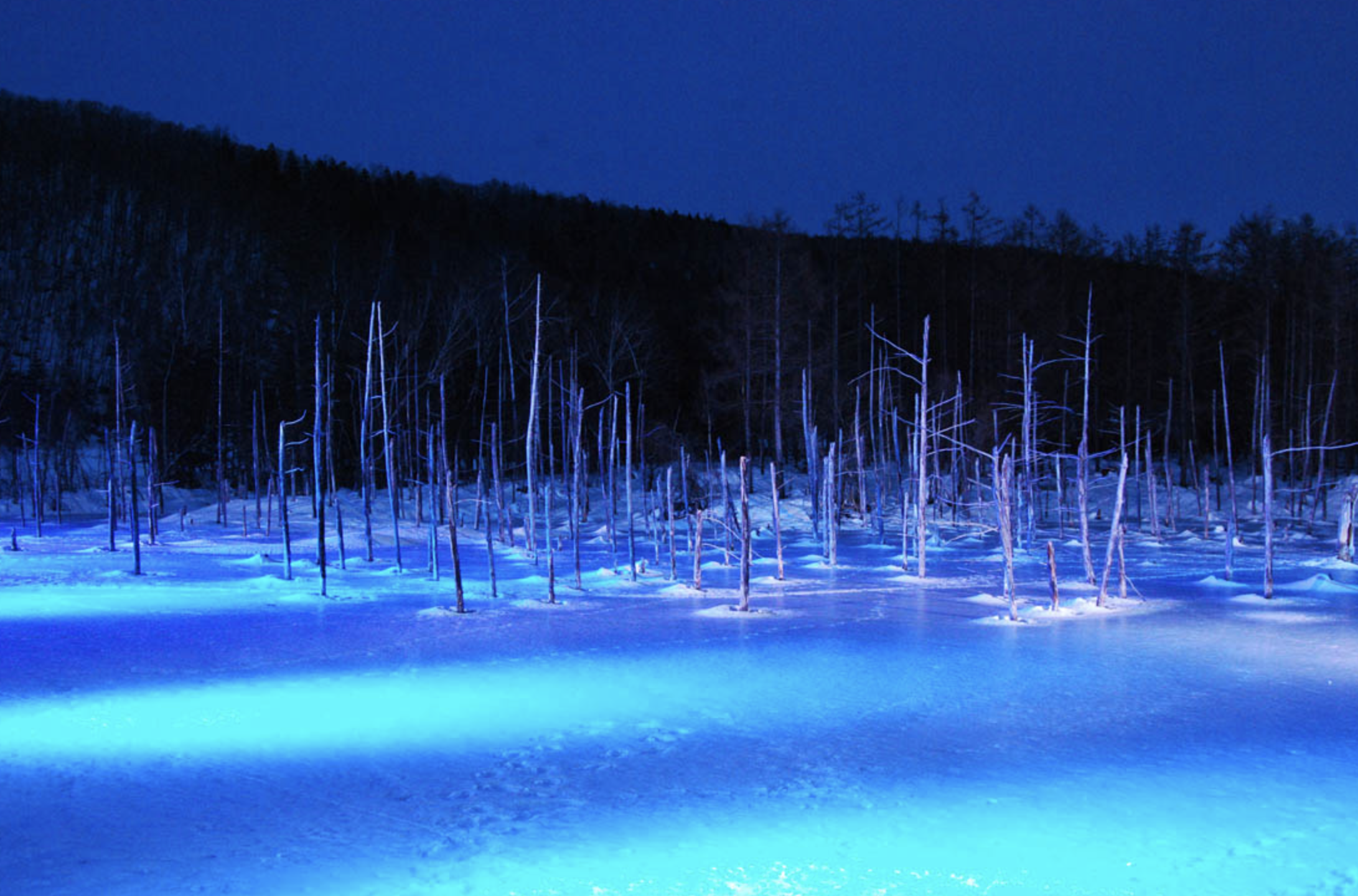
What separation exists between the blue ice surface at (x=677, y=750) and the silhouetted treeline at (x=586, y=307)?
1771 centimetres

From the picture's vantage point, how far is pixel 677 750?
726 cm

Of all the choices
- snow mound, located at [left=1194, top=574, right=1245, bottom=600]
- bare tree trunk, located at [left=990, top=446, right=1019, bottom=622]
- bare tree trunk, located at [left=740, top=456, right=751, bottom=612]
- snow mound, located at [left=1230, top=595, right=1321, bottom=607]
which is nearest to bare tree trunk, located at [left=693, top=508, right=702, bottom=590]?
bare tree trunk, located at [left=740, top=456, right=751, bottom=612]

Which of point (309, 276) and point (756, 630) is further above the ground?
point (309, 276)

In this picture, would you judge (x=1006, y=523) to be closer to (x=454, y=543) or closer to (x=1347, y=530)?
(x=454, y=543)

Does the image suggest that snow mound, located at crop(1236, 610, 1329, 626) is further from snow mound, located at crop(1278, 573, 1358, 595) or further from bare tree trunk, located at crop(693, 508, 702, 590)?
bare tree trunk, located at crop(693, 508, 702, 590)

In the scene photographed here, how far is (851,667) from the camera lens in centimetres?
1008

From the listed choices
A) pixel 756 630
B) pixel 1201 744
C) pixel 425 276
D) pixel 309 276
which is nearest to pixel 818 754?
pixel 1201 744

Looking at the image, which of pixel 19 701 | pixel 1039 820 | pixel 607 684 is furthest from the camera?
pixel 607 684

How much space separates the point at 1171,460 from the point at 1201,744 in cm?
3522

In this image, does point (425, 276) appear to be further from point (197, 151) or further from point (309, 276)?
point (197, 151)

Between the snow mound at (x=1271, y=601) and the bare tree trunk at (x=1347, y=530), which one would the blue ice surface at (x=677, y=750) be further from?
the bare tree trunk at (x=1347, y=530)

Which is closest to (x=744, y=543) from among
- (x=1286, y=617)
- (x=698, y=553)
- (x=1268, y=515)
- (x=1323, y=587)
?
(x=698, y=553)

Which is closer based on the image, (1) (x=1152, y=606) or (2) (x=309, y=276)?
(1) (x=1152, y=606)

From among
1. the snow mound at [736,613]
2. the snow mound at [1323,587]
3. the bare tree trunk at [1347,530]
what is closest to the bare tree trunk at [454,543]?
the snow mound at [736,613]
